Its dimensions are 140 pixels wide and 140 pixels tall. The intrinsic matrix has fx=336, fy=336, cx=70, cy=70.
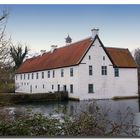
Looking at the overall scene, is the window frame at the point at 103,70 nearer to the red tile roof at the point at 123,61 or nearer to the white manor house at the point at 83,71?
the white manor house at the point at 83,71

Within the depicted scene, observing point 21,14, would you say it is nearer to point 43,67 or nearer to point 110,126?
point 110,126

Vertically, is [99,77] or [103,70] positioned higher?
[103,70]

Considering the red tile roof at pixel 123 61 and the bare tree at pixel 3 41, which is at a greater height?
the red tile roof at pixel 123 61

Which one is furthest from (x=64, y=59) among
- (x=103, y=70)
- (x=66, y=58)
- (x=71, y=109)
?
(x=71, y=109)

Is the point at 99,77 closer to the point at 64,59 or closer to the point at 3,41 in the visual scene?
the point at 64,59

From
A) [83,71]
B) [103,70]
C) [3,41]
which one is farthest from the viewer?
[103,70]

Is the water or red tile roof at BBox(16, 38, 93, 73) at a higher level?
red tile roof at BBox(16, 38, 93, 73)

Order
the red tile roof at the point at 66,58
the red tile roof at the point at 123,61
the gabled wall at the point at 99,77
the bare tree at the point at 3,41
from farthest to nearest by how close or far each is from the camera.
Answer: the red tile roof at the point at 123,61, the gabled wall at the point at 99,77, the red tile roof at the point at 66,58, the bare tree at the point at 3,41

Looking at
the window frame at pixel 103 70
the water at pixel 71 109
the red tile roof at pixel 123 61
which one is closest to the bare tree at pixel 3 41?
the water at pixel 71 109

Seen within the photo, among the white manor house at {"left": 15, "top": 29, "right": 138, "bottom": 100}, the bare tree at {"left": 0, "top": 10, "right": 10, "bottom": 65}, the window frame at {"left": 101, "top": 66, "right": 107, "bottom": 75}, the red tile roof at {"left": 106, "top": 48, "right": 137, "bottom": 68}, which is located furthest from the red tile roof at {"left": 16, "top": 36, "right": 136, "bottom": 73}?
the bare tree at {"left": 0, "top": 10, "right": 10, "bottom": 65}

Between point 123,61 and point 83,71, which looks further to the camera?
point 123,61

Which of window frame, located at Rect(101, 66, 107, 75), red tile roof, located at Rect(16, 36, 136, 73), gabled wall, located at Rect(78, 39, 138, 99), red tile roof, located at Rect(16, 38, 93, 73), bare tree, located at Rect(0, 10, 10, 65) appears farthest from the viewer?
window frame, located at Rect(101, 66, 107, 75)

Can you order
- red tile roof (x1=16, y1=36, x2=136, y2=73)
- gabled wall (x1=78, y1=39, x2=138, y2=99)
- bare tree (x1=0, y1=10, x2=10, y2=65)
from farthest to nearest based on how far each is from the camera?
1. gabled wall (x1=78, y1=39, x2=138, y2=99)
2. red tile roof (x1=16, y1=36, x2=136, y2=73)
3. bare tree (x1=0, y1=10, x2=10, y2=65)

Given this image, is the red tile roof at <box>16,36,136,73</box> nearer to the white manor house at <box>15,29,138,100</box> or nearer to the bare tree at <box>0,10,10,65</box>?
the white manor house at <box>15,29,138,100</box>
